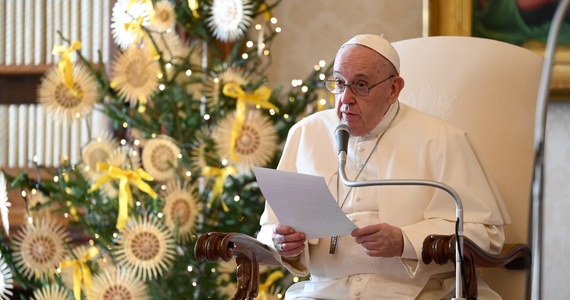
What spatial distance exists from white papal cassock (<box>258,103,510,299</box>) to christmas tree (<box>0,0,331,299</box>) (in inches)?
27.6

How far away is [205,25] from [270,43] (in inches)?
20.7

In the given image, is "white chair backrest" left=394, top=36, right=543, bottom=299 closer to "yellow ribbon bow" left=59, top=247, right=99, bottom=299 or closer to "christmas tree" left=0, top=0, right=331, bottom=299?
"christmas tree" left=0, top=0, right=331, bottom=299

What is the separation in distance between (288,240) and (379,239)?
0.26 meters

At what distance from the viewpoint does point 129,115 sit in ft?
12.5

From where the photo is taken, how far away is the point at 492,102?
3.06 meters

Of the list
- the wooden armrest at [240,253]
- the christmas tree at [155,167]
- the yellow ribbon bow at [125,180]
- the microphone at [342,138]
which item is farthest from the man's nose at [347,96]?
the yellow ribbon bow at [125,180]

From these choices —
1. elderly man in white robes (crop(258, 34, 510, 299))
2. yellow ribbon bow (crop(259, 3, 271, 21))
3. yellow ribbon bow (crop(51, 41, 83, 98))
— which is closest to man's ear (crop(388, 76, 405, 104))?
elderly man in white robes (crop(258, 34, 510, 299))

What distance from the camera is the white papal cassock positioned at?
9.01ft

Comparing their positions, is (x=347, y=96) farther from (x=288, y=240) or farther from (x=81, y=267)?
(x=81, y=267)

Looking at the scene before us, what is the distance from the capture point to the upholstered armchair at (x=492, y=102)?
3.00 m

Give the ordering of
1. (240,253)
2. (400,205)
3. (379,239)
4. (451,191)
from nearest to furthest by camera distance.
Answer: (451,191), (379,239), (240,253), (400,205)

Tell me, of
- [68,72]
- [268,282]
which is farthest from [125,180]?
[268,282]

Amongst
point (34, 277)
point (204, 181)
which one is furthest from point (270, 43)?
point (34, 277)

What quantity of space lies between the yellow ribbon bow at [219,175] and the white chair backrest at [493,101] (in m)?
0.85
